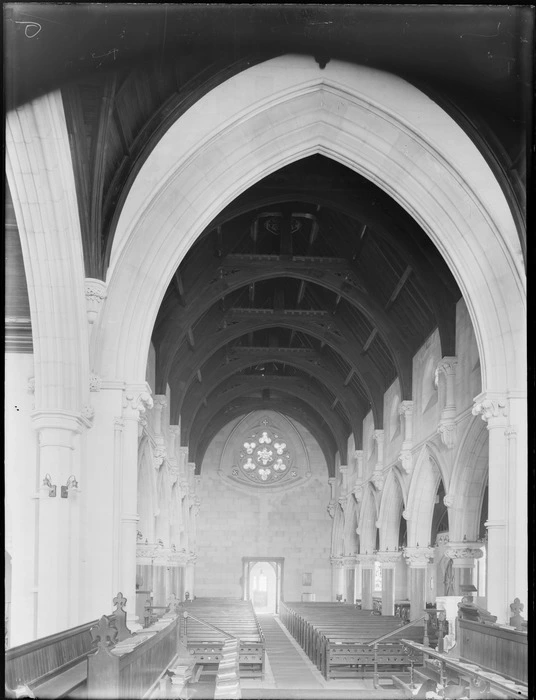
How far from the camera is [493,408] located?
42.5ft

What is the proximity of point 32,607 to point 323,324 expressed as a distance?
44.1ft

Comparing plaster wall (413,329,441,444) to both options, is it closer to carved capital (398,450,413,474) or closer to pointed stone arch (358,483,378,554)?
carved capital (398,450,413,474)

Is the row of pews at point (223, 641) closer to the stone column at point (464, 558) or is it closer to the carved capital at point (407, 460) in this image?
the stone column at point (464, 558)

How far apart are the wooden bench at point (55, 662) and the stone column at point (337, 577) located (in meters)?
23.4

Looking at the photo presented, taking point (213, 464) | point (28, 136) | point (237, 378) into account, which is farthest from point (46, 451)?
point (213, 464)

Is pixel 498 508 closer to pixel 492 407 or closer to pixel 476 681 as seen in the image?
pixel 492 407

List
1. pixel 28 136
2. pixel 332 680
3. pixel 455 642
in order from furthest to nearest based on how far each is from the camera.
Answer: pixel 332 680 → pixel 455 642 → pixel 28 136

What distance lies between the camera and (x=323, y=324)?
23656 mm

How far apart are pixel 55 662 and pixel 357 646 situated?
7.73m

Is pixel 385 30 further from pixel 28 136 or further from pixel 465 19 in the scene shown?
pixel 28 136

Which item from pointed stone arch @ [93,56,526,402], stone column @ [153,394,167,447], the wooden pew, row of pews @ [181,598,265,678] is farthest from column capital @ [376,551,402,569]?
the wooden pew

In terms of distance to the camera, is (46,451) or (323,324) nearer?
(46,451)

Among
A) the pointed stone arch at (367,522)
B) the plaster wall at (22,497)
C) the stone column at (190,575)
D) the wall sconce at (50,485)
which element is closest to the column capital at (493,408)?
the wall sconce at (50,485)

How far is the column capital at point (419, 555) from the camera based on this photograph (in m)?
21.2
